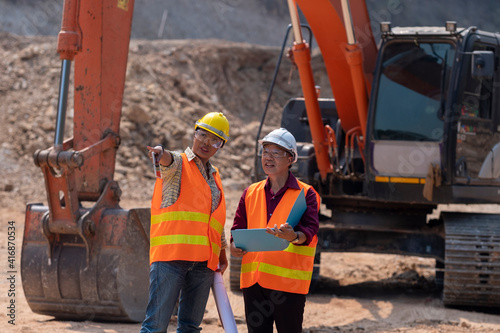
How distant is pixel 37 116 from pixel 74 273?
35.2ft

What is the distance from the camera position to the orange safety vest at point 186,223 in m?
4.05

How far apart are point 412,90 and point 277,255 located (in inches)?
152

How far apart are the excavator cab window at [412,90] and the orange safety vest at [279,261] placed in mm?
3490

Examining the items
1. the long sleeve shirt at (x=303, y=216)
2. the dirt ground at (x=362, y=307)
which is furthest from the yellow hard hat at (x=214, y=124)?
the dirt ground at (x=362, y=307)

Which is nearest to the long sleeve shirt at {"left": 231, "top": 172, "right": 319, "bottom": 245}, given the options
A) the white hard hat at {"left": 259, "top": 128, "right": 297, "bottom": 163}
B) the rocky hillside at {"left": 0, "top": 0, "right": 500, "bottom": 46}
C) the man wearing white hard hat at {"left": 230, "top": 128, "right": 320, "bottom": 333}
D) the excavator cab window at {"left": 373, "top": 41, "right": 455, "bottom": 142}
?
the man wearing white hard hat at {"left": 230, "top": 128, "right": 320, "bottom": 333}

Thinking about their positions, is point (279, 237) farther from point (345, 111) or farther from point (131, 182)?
point (131, 182)

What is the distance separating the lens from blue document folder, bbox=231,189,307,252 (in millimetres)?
3719

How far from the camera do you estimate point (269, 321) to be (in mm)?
3883

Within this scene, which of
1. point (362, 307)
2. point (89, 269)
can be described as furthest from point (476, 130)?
point (89, 269)

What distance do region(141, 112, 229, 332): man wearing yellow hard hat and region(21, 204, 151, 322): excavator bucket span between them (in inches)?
60.8

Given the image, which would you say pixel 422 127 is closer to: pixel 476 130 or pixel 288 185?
pixel 476 130

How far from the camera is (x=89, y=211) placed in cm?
566

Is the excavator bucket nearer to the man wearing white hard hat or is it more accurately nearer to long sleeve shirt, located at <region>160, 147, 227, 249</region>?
long sleeve shirt, located at <region>160, 147, 227, 249</region>

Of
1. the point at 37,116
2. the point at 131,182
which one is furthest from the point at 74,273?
the point at 37,116
